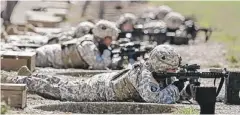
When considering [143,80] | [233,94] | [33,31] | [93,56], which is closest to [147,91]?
[143,80]

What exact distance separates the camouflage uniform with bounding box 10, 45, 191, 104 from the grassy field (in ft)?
61.8

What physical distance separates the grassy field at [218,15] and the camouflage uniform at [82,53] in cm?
1324

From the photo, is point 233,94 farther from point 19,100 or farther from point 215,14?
point 215,14

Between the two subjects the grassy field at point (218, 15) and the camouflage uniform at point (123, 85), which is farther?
the grassy field at point (218, 15)

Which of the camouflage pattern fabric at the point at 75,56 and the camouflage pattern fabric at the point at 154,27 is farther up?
the camouflage pattern fabric at the point at 154,27

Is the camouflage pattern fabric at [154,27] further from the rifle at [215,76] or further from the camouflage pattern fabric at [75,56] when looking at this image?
the rifle at [215,76]

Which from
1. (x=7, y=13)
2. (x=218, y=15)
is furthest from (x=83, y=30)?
(x=218, y=15)

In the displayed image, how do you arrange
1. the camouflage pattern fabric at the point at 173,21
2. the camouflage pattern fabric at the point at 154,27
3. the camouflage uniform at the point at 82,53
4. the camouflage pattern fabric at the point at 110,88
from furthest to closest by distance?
the camouflage pattern fabric at the point at 173,21 → the camouflage pattern fabric at the point at 154,27 → the camouflage uniform at the point at 82,53 → the camouflage pattern fabric at the point at 110,88

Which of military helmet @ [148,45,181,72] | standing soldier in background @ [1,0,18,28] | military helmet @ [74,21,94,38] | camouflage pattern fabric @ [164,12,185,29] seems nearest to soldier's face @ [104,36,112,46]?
military helmet @ [74,21,94,38]

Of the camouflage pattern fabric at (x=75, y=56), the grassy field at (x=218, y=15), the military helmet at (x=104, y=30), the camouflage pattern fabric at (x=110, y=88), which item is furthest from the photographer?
the grassy field at (x=218, y=15)

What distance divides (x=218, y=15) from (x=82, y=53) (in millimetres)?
23286

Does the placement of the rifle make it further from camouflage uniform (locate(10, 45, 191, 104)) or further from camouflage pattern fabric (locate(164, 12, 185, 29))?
camouflage pattern fabric (locate(164, 12, 185, 29))

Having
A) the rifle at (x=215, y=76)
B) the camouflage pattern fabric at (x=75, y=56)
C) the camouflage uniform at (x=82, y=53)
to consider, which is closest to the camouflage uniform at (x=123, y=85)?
the rifle at (x=215, y=76)

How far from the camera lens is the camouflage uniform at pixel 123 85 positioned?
34.1ft
